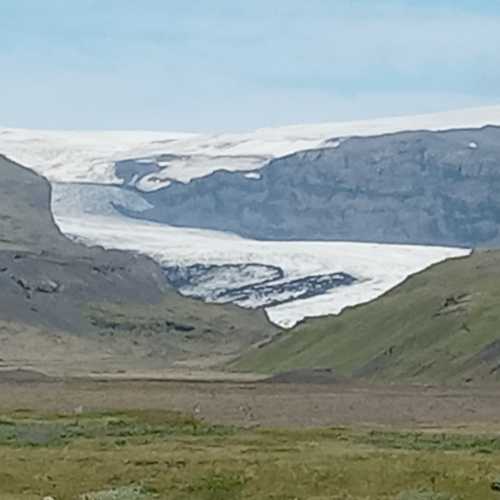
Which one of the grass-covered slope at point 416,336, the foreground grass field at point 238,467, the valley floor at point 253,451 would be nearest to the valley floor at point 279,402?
the valley floor at point 253,451

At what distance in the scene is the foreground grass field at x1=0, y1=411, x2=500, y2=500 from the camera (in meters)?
31.8

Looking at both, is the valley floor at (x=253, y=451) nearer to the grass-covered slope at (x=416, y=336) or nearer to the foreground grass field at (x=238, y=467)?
the foreground grass field at (x=238, y=467)

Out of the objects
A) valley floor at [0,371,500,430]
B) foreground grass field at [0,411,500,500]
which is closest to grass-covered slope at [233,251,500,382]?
valley floor at [0,371,500,430]

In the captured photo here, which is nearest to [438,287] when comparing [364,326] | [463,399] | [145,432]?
[364,326]

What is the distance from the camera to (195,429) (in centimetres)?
5428

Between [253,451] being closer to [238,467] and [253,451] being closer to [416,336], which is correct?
[238,467]

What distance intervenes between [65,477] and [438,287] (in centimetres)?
13510

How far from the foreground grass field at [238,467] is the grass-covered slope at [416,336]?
232 ft

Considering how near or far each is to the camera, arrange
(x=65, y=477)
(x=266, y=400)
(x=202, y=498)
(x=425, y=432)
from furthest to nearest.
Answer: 1. (x=266, y=400)
2. (x=425, y=432)
3. (x=65, y=477)
4. (x=202, y=498)

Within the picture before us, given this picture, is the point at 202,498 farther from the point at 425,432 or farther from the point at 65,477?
the point at 425,432

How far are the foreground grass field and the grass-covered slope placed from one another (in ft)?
232

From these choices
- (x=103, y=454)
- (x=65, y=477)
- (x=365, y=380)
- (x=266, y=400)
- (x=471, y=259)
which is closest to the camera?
(x=65, y=477)

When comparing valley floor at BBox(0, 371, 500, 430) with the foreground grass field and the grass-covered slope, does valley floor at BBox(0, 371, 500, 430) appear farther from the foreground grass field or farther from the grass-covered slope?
the foreground grass field

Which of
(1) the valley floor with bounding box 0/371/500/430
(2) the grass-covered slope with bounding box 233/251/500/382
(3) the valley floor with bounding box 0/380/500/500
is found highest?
(3) the valley floor with bounding box 0/380/500/500
